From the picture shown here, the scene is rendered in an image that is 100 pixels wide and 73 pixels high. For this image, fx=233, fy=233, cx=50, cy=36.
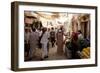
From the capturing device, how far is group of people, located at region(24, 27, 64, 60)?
187 cm

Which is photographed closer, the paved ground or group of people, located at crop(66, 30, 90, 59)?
the paved ground

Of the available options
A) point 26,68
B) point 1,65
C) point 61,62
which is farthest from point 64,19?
point 1,65

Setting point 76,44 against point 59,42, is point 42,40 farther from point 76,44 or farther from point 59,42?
point 76,44

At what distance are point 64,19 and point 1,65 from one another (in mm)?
650

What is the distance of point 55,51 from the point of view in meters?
1.96

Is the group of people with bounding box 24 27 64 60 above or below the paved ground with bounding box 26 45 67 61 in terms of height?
above

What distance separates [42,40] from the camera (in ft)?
6.28

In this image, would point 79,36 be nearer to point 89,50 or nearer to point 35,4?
point 89,50

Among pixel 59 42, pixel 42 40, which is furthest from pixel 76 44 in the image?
pixel 42 40

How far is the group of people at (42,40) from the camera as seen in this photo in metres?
1.87

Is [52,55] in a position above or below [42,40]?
below

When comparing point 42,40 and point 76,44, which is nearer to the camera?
point 42,40

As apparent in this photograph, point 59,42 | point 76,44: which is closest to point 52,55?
point 59,42

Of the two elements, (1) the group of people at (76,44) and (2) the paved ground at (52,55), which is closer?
(2) the paved ground at (52,55)
